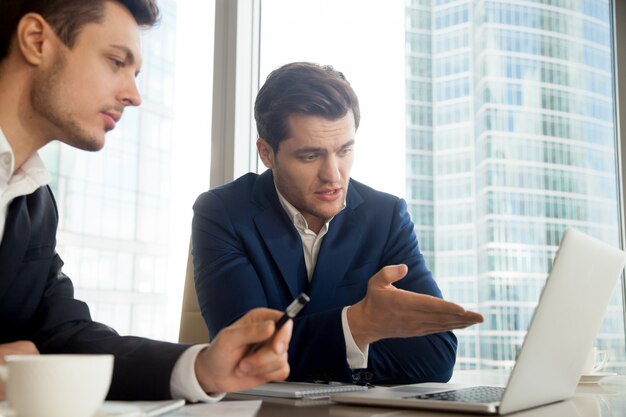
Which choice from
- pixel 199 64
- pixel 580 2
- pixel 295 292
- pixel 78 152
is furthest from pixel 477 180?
pixel 78 152

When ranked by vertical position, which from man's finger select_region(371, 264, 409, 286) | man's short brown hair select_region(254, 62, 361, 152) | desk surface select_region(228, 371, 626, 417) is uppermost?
man's short brown hair select_region(254, 62, 361, 152)

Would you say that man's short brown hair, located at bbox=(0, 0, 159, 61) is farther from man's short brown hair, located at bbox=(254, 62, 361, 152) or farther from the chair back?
the chair back

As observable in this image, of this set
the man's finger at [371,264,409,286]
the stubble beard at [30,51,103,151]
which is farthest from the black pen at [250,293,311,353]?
the stubble beard at [30,51,103,151]

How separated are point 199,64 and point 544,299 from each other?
225cm

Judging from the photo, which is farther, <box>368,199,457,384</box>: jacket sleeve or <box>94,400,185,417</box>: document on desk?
<box>368,199,457,384</box>: jacket sleeve

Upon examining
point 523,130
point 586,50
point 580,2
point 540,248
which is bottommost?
point 540,248

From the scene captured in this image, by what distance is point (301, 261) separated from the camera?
1830mm

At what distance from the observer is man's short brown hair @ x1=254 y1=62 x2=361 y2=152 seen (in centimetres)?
195

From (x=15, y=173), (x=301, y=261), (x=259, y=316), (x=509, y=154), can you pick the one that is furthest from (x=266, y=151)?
(x=259, y=316)

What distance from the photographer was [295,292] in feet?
5.86

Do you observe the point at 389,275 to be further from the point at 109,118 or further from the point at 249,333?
the point at 109,118

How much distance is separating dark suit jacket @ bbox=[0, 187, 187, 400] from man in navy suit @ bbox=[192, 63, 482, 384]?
1.32 feet

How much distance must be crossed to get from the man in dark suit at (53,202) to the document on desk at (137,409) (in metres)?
0.10

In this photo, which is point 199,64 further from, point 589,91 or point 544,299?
point 544,299
